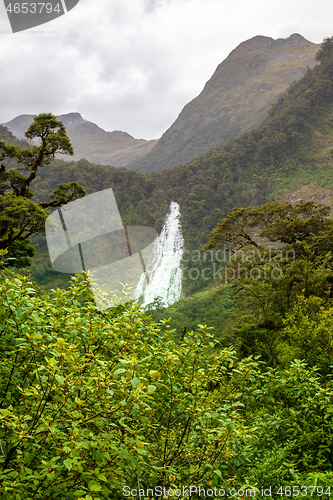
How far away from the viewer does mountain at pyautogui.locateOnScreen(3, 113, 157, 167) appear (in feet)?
336

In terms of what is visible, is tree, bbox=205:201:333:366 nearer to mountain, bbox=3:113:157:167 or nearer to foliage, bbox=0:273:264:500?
foliage, bbox=0:273:264:500

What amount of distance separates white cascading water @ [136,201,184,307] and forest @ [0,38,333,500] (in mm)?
7464

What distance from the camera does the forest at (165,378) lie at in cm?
158

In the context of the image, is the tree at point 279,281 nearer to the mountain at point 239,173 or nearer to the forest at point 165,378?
the forest at point 165,378

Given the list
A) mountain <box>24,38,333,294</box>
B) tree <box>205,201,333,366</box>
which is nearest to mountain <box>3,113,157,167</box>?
mountain <box>24,38,333,294</box>

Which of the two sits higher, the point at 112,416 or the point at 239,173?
the point at 239,173

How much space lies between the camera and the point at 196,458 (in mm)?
2076

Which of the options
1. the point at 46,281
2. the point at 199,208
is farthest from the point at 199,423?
the point at 199,208

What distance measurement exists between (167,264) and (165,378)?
1193 inches

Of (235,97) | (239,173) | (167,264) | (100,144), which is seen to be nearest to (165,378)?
(167,264)

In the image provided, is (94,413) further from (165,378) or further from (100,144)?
(100,144)

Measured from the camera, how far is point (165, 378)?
7.03 feet

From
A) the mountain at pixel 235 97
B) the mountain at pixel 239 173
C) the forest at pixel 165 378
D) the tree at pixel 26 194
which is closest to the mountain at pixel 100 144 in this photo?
the mountain at pixel 235 97

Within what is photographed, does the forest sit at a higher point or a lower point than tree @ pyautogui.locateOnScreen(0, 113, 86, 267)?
lower
